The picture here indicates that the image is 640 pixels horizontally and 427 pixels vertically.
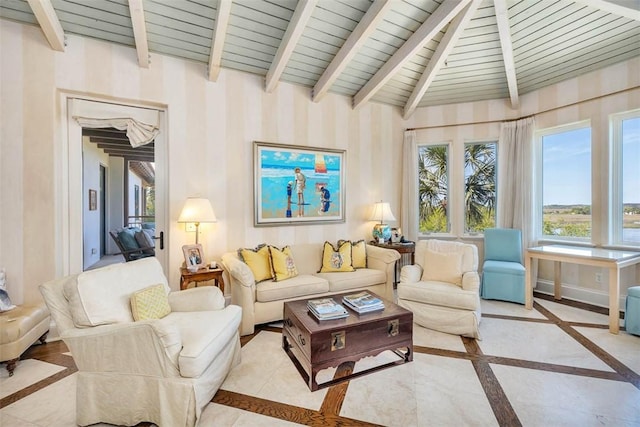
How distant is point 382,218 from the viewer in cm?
430

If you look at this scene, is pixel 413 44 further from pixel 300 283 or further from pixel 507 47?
pixel 300 283

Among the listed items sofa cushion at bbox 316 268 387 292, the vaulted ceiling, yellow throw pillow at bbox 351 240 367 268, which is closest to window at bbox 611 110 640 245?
the vaulted ceiling

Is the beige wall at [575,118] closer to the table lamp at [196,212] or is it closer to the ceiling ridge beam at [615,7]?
the ceiling ridge beam at [615,7]

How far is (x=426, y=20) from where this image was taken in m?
3.07

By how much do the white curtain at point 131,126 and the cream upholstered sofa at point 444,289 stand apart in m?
3.32

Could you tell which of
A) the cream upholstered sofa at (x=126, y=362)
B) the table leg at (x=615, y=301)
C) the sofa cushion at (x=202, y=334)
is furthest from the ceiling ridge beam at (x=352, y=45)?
the table leg at (x=615, y=301)

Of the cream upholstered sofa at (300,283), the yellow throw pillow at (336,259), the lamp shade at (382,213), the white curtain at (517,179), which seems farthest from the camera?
the lamp shade at (382,213)

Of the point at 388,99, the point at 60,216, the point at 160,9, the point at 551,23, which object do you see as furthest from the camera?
the point at 388,99

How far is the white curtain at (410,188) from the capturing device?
4.76 m

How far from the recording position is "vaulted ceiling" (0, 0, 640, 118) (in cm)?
269

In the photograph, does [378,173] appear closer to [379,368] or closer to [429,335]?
[429,335]

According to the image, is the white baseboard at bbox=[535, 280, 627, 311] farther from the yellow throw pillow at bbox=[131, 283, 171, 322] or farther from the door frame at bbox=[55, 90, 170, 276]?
the door frame at bbox=[55, 90, 170, 276]

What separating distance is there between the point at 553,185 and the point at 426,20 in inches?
120

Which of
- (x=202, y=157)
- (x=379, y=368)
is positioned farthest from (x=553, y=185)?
(x=202, y=157)
